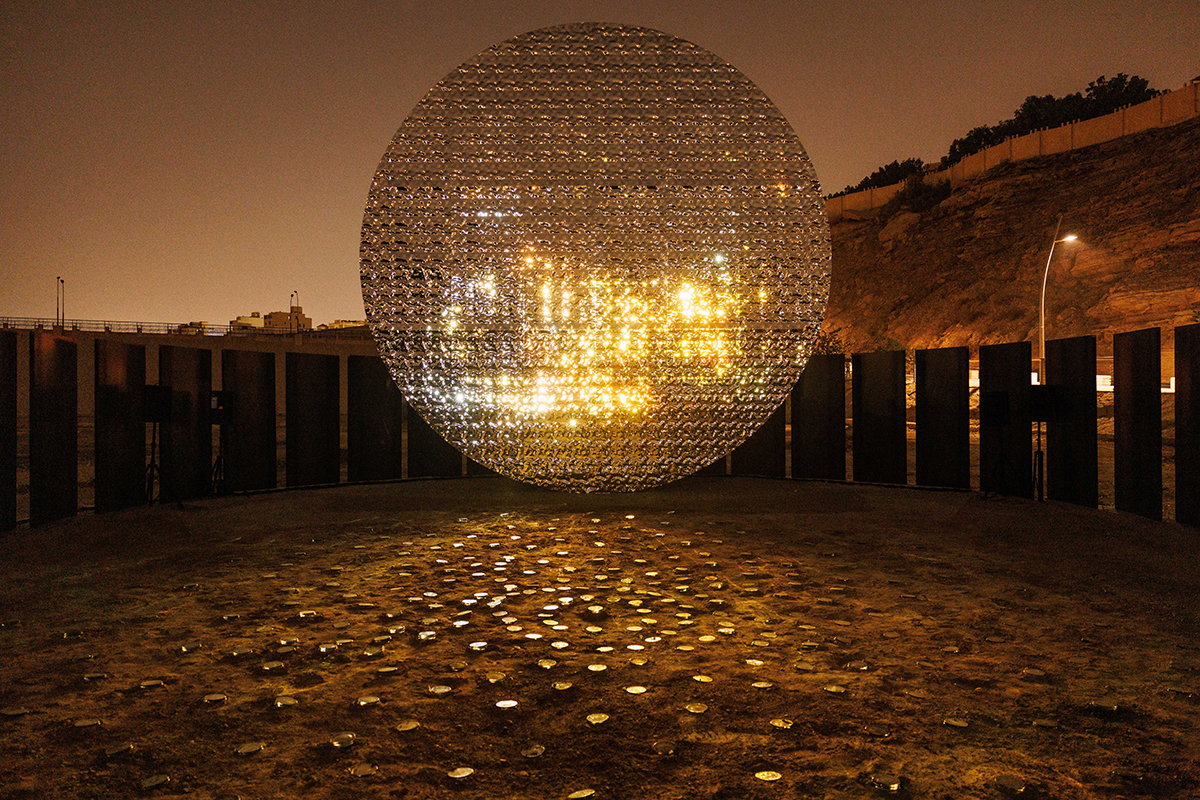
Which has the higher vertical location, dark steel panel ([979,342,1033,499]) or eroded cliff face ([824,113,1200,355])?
eroded cliff face ([824,113,1200,355])

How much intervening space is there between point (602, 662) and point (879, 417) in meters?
4.99

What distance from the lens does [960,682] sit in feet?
8.20

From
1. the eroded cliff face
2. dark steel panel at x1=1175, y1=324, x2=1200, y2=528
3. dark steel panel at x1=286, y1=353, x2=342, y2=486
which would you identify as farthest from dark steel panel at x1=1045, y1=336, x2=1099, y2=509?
the eroded cliff face

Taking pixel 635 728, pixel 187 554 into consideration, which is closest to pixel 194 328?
pixel 187 554

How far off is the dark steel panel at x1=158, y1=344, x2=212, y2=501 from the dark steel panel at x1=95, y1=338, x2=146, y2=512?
0.17m

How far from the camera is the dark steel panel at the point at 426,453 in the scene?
741 centimetres

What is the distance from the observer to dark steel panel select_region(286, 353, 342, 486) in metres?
6.88

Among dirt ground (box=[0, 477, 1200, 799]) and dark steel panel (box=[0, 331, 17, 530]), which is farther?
dark steel panel (box=[0, 331, 17, 530])

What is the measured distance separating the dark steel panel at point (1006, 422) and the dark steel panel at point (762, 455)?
65.8 inches

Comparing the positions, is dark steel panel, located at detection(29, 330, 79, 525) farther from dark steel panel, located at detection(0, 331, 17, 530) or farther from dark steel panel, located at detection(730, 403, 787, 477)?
dark steel panel, located at detection(730, 403, 787, 477)

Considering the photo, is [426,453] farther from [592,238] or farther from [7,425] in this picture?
[592,238]

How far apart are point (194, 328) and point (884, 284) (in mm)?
28430

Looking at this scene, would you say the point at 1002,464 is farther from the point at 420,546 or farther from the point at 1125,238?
the point at 1125,238

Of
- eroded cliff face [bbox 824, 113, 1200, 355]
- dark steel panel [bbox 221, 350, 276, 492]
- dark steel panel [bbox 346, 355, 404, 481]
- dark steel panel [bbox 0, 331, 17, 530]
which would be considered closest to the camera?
dark steel panel [bbox 0, 331, 17, 530]
